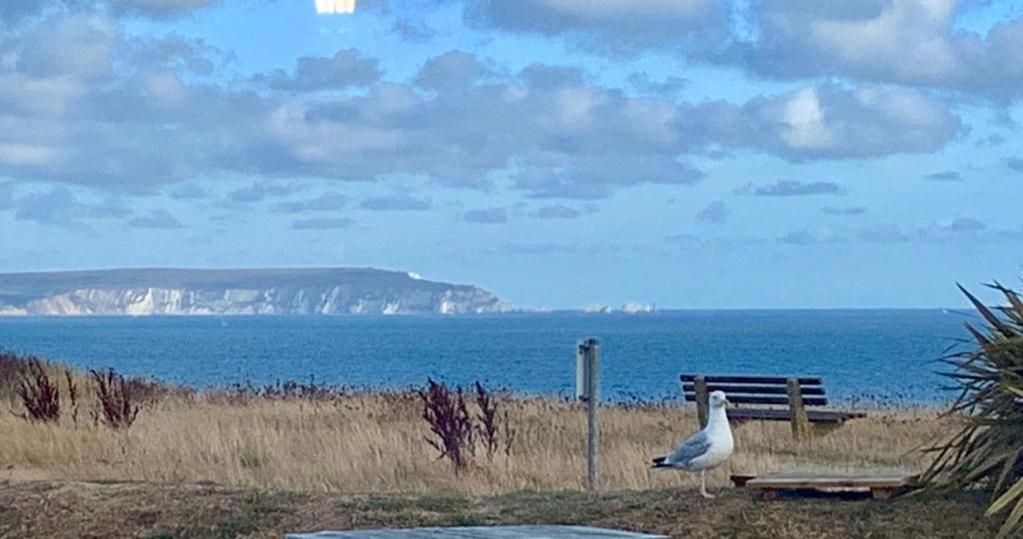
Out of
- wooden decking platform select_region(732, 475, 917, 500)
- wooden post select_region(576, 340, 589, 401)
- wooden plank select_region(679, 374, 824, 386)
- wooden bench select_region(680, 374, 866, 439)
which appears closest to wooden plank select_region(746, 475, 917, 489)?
wooden decking platform select_region(732, 475, 917, 500)

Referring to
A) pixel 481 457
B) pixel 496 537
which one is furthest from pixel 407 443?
pixel 496 537

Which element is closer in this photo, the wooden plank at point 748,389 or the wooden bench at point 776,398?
the wooden bench at point 776,398

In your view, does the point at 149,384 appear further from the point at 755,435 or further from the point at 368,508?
the point at 368,508

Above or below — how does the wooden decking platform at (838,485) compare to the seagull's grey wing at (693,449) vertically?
below

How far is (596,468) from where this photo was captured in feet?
42.4

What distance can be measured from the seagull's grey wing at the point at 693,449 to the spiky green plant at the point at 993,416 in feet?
4.12

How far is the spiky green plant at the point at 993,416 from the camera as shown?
9172mm

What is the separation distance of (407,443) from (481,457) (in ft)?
4.91

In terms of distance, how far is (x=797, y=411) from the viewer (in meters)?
17.8

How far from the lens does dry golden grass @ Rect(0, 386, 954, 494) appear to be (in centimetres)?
1347

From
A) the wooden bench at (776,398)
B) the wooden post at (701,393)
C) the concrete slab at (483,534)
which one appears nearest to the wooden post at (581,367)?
the wooden bench at (776,398)

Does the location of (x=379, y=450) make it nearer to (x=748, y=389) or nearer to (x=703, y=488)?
(x=748, y=389)

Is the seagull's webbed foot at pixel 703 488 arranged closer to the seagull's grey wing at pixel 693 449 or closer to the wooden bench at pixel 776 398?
the seagull's grey wing at pixel 693 449

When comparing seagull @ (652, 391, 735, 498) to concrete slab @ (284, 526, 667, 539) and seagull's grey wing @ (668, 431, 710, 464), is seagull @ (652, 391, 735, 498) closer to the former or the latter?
seagull's grey wing @ (668, 431, 710, 464)
